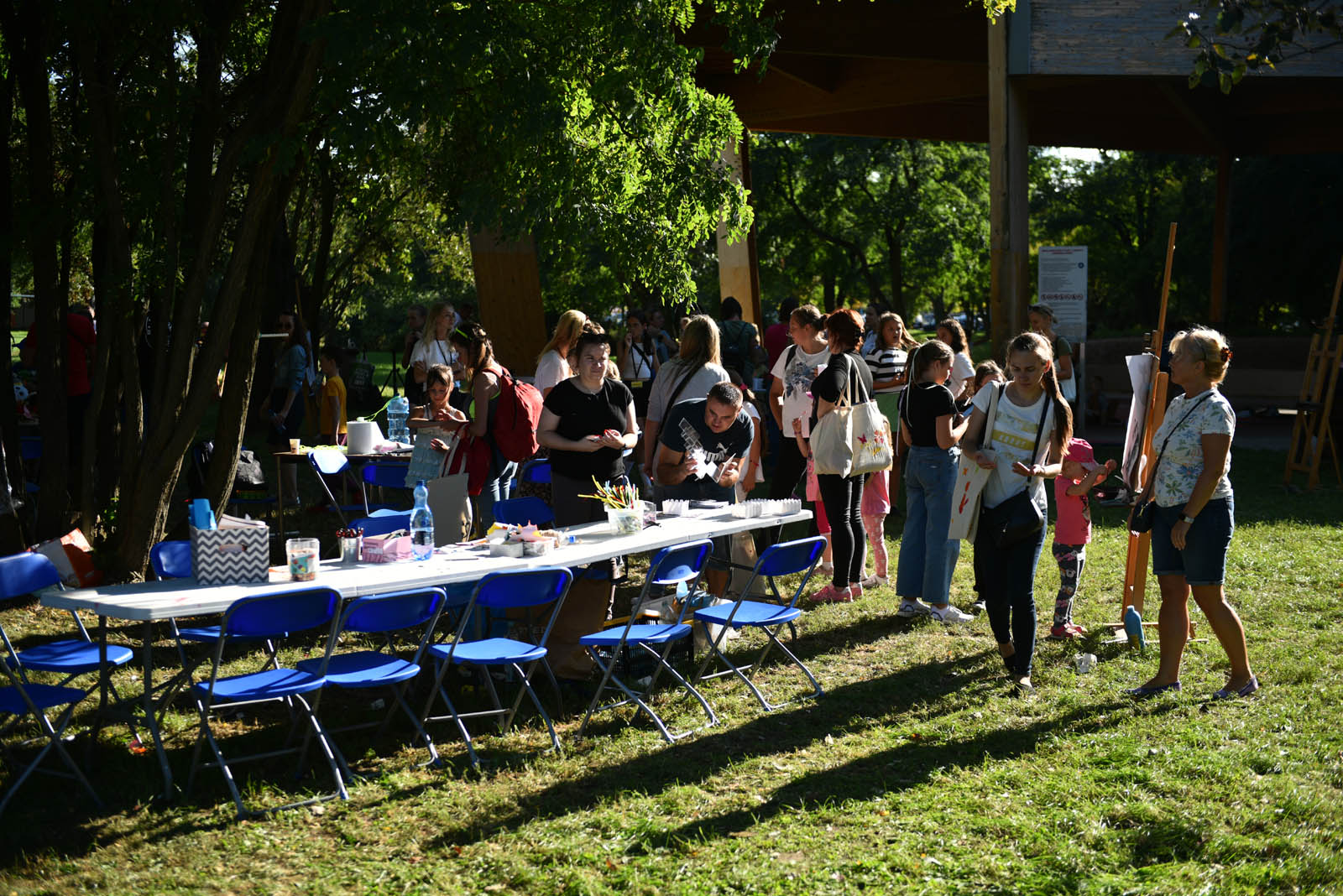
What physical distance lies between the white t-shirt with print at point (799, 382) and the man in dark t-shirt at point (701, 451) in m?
0.91

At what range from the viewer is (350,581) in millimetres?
4867

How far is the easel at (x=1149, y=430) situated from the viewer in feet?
19.5

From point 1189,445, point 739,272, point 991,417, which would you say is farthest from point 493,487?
point 739,272

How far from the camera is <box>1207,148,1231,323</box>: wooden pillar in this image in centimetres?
1897

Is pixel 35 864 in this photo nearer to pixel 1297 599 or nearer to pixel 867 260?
pixel 1297 599

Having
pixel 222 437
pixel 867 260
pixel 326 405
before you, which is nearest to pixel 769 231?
pixel 867 260

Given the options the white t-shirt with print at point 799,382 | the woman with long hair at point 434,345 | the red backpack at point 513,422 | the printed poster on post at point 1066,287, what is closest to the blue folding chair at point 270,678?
the red backpack at point 513,422

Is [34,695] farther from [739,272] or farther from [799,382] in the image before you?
[739,272]

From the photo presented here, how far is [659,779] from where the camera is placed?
15.5 feet

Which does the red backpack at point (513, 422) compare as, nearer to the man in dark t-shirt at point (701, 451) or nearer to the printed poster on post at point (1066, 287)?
the man in dark t-shirt at point (701, 451)

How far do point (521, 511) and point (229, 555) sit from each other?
2.28 meters

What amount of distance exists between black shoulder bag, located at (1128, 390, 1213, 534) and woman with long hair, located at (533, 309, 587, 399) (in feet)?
12.3

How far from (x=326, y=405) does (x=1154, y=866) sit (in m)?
7.99

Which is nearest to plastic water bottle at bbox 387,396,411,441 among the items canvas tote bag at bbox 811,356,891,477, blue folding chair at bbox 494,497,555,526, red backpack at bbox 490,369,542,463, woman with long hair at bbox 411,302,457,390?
woman with long hair at bbox 411,302,457,390
